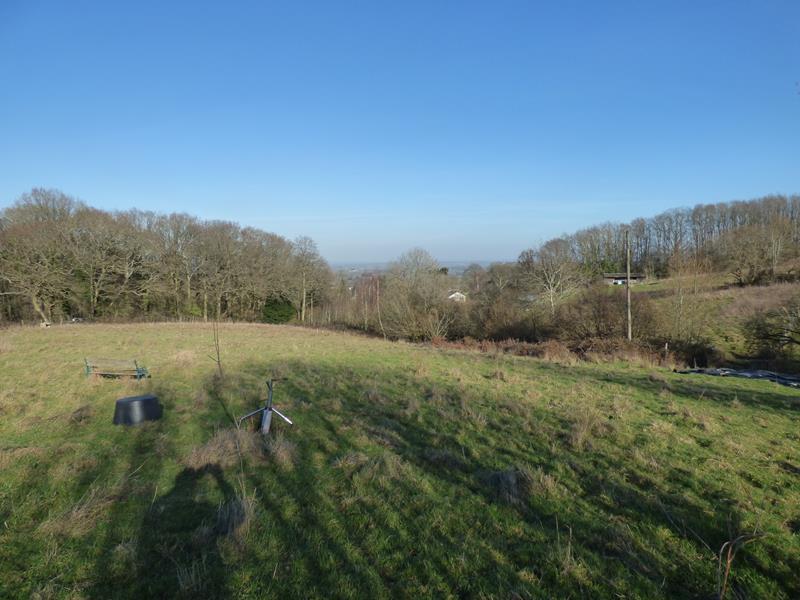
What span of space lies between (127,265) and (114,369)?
2748cm

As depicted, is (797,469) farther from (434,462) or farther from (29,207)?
(29,207)

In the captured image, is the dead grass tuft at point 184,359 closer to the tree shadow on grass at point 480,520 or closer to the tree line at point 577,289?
the tree shadow on grass at point 480,520

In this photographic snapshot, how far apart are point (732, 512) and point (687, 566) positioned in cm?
129

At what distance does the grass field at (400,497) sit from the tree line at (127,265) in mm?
28008

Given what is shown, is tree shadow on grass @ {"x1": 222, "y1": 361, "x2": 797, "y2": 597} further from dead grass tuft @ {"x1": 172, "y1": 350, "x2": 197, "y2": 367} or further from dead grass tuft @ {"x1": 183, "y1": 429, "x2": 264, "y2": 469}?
dead grass tuft @ {"x1": 172, "y1": 350, "x2": 197, "y2": 367}

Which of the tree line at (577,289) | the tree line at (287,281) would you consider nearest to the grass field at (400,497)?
the tree line at (577,289)

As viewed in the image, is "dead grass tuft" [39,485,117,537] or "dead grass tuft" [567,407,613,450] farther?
"dead grass tuft" [567,407,613,450]

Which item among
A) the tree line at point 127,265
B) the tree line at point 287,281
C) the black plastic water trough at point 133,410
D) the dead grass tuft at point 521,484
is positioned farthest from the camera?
the tree line at point 127,265

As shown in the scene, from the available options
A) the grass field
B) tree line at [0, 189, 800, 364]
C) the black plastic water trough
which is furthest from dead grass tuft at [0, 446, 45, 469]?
tree line at [0, 189, 800, 364]

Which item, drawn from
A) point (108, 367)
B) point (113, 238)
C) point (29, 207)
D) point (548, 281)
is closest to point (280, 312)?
point (113, 238)

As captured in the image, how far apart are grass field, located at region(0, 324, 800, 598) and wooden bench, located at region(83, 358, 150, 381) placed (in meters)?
1.29

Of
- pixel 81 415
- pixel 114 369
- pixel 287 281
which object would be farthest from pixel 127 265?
pixel 81 415

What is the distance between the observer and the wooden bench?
37.2 feet

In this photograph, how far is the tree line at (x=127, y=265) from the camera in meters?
30.9
